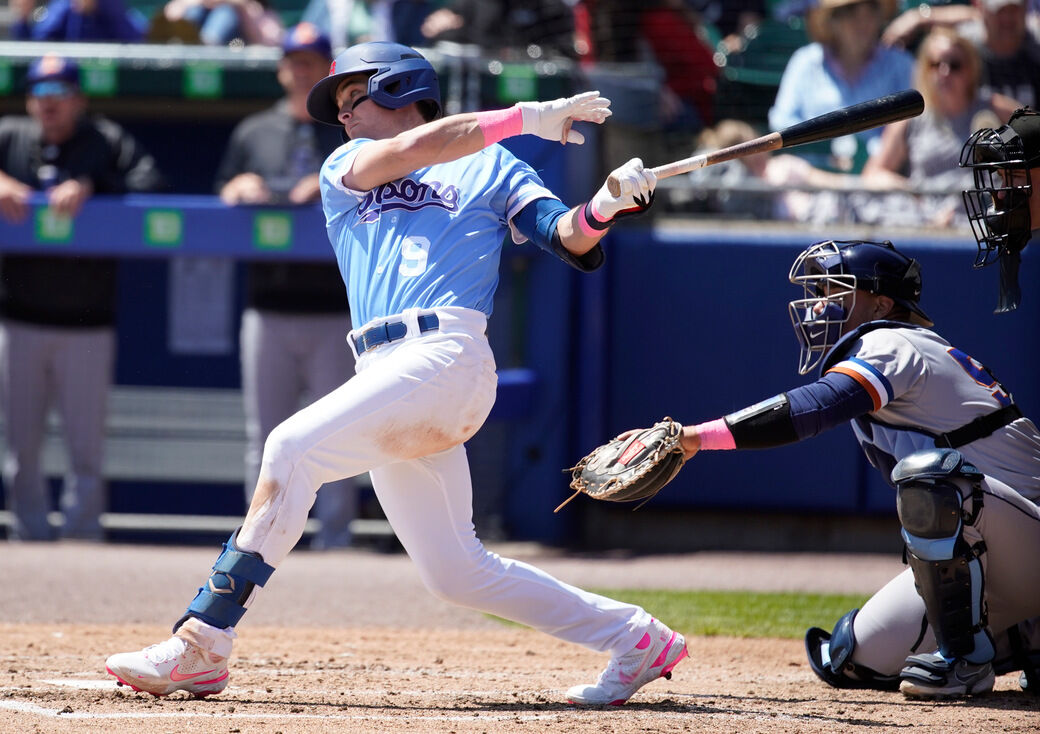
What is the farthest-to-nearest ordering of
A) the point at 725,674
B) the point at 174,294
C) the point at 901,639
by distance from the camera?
the point at 174,294
the point at 725,674
the point at 901,639

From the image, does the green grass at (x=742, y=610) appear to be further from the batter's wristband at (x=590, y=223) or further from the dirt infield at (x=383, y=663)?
the batter's wristband at (x=590, y=223)

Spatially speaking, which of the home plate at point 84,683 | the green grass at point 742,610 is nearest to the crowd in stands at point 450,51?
the green grass at point 742,610

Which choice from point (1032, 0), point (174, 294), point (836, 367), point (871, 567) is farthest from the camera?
point (174, 294)

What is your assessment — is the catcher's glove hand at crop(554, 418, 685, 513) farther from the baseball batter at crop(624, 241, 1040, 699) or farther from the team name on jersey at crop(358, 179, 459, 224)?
the team name on jersey at crop(358, 179, 459, 224)

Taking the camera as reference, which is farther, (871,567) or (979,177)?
(871,567)

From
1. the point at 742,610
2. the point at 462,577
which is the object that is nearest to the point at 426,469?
the point at 462,577

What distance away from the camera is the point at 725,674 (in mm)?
4219

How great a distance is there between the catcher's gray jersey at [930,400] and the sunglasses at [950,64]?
366 centimetres

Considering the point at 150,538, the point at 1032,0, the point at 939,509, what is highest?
the point at 1032,0

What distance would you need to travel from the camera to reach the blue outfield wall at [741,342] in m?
7.07

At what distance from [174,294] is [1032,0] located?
5.08 meters

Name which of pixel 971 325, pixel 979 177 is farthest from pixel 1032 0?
pixel 979 177

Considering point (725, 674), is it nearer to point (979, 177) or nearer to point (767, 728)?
point (767, 728)

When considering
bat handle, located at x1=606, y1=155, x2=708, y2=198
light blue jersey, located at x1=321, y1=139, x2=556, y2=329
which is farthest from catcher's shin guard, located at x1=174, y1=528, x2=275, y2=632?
bat handle, located at x1=606, y1=155, x2=708, y2=198
